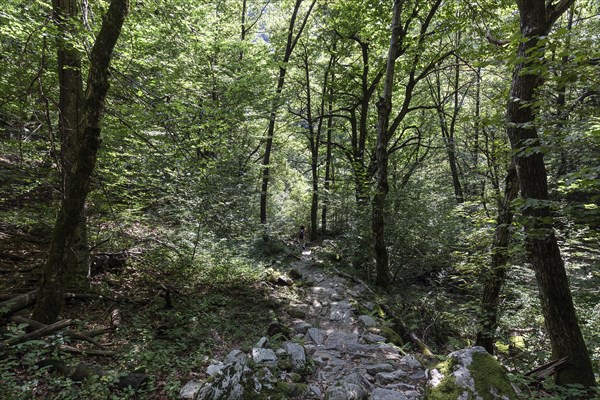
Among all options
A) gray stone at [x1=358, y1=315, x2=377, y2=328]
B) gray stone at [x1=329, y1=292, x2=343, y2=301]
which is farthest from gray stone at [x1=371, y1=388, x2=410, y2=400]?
gray stone at [x1=329, y1=292, x2=343, y2=301]

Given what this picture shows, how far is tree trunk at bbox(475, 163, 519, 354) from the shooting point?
5.76 metres

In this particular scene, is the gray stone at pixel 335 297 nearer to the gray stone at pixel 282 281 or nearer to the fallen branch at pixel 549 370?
the gray stone at pixel 282 281

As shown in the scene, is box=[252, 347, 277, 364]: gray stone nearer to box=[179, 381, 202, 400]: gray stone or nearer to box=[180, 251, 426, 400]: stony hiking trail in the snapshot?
box=[180, 251, 426, 400]: stony hiking trail

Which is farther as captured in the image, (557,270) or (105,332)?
(105,332)

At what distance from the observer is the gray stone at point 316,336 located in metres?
6.12

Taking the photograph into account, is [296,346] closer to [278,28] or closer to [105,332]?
[105,332]

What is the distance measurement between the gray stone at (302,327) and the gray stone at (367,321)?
126 cm

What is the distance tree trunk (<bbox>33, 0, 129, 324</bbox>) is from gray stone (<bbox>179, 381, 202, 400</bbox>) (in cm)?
220

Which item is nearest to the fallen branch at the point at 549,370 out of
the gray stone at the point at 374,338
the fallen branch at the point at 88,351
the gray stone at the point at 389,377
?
the gray stone at the point at 389,377

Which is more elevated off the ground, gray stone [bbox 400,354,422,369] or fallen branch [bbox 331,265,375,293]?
fallen branch [bbox 331,265,375,293]

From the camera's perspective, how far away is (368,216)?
1079 centimetres

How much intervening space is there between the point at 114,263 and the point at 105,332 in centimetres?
302

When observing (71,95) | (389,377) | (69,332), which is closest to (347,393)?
(389,377)

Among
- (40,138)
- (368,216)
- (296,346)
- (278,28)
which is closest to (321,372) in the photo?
(296,346)
